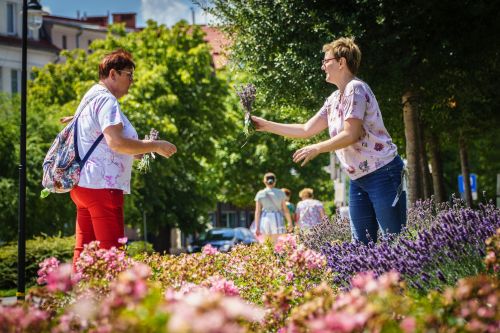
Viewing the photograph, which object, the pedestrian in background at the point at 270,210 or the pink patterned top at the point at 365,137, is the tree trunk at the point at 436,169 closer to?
the pedestrian in background at the point at 270,210

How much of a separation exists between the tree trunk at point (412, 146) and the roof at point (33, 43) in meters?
50.3

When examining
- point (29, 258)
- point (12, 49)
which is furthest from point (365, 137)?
point (12, 49)

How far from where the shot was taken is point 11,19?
2670 inches

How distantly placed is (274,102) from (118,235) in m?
10.3

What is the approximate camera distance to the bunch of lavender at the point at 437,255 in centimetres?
581

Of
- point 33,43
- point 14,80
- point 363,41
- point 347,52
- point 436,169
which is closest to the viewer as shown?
point 347,52

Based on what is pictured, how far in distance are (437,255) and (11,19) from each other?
64.7 meters

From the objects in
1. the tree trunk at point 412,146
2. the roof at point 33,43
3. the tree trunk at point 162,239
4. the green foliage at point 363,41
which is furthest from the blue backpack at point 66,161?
the roof at point 33,43

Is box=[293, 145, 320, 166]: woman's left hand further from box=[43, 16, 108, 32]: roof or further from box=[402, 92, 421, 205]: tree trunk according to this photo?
box=[43, 16, 108, 32]: roof

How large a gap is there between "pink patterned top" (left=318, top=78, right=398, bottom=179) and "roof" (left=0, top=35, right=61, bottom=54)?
60455 millimetres

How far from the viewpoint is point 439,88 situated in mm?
19750

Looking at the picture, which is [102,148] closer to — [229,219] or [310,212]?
[310,212]

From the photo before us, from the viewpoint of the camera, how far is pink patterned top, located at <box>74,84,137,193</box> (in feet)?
23.5

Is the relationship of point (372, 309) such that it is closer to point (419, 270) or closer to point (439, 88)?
point (419, 270)
